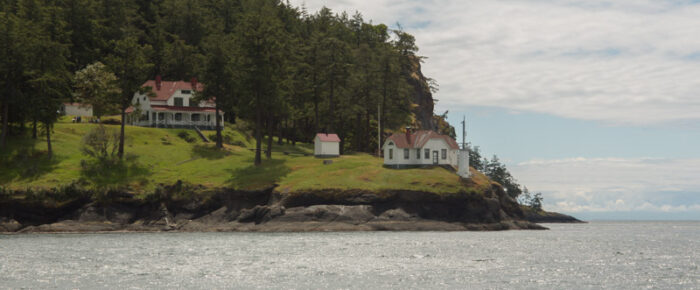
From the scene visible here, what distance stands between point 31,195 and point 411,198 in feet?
146

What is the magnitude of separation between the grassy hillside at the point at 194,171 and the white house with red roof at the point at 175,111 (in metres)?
15.2

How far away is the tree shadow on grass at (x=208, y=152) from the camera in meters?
96.7

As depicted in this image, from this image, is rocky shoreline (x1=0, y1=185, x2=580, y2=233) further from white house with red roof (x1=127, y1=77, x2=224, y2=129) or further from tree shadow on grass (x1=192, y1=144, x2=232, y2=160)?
white house with red roof (x1=127, y1=77, x2=224, y2=129)

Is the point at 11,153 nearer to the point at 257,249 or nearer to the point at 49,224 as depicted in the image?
the point at 49,224

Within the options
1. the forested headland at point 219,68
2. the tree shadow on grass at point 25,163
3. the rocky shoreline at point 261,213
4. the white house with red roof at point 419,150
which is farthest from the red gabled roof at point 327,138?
the tree shadow on grass at point 25,163

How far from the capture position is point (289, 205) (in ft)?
258

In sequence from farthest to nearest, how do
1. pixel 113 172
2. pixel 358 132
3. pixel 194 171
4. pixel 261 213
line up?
pixel 358 132, pixel 194 171, pixel 113 172, pixel 261 213

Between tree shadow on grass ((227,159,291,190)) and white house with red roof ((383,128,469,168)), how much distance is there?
15.5 m

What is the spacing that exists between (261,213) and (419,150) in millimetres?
27587

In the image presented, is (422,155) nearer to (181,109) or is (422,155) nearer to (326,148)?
(326,148)

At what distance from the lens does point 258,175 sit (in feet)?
286

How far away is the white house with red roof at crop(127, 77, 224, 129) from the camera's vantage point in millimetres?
115375

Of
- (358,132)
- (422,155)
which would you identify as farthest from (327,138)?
(422,155)

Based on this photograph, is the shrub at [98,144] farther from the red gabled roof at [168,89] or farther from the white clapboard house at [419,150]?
the white clapboard house at [419,150]
